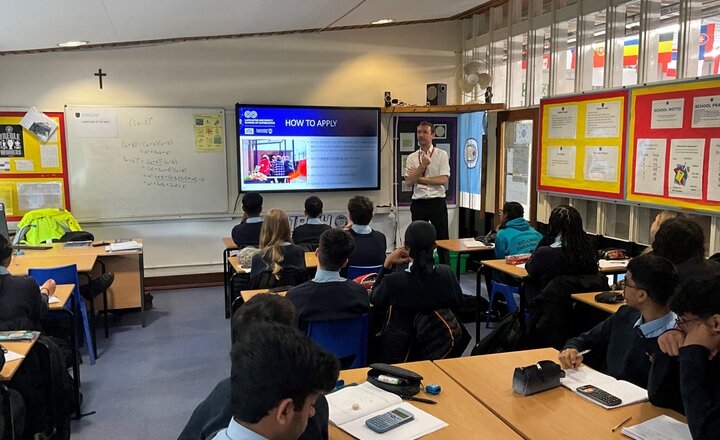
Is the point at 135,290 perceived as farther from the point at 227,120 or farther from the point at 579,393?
the point at 579,393

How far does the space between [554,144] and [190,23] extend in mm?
3661

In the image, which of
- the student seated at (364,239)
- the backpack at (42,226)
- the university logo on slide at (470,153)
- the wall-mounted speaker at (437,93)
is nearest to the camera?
the student seated at (364,239)

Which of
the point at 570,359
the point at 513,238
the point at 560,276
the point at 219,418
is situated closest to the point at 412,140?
the point at 513,238

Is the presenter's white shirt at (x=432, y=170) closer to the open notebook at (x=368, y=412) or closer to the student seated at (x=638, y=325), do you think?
the student seated at (x=638, y=325)

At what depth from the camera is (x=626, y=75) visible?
505cm

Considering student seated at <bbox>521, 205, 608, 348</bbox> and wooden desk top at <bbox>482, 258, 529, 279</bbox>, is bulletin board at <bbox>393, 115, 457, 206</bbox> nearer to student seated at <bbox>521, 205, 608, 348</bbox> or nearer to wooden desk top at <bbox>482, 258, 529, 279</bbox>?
wooden desk top at <bbox>482, 258, 529, 279</bbox>

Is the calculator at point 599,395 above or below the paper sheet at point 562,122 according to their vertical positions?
below

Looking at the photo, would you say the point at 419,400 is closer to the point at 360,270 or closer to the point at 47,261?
the point at 360,270

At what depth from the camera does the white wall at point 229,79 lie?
6.19 meters

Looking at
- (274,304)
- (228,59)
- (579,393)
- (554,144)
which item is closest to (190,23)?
(228,59)

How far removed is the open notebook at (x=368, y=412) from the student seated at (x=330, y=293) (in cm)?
72

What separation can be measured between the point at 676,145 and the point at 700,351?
10.7 feet

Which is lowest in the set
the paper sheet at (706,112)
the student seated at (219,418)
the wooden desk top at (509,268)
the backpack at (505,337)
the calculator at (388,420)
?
the backpack at (505,337)

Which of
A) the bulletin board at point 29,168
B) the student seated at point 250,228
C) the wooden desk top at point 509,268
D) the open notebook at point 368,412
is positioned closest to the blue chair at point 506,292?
Answer: the wooden desk top at point 509,268
